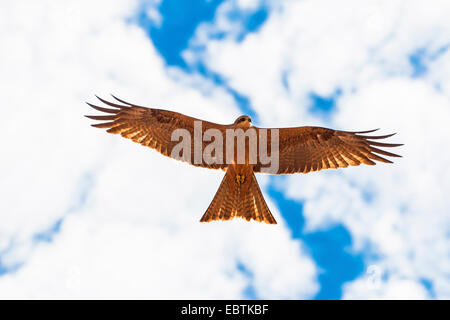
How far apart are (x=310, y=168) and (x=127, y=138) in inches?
159

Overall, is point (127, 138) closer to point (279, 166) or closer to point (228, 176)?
point (228, 176)

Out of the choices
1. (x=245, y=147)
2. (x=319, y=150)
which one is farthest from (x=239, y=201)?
(x=319, y=150)

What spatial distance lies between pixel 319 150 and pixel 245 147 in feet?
5.62

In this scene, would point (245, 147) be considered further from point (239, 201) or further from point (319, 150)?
point (319, 150)

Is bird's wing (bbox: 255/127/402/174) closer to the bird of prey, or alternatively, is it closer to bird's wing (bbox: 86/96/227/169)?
the bird of prey

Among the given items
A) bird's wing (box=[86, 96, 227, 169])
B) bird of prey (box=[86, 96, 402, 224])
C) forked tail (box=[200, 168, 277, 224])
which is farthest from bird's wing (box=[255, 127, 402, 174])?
bird's wing (box=[86, 96, 227, 169])

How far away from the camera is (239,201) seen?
10977mm

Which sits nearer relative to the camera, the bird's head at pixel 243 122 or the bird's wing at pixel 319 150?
the bird's head at pixel 243 122

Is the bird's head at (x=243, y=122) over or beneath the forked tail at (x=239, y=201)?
over

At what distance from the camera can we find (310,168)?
1159 centimetres

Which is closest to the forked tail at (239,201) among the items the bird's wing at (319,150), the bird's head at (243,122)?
the bird's wing at (319,150)

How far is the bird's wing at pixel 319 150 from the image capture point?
11453mm

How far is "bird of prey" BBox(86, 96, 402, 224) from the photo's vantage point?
10922 millimetres

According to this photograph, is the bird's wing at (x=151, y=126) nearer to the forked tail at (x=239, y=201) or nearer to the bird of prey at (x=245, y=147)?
the bird of prey at (x=245, y=147)
